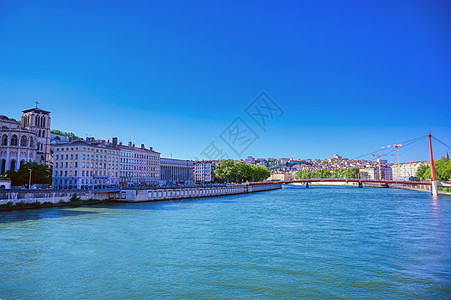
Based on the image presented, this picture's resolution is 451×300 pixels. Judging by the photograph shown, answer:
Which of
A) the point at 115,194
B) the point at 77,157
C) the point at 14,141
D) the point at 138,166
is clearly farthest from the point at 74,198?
the point at 138,166

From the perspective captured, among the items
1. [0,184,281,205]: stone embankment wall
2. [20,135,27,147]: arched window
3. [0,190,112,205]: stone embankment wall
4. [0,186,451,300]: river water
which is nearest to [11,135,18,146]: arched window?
[20,135,27,147]: arched window

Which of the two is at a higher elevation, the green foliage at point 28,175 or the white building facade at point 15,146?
the white building facade at point 15,146

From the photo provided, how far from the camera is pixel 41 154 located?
67188 mm

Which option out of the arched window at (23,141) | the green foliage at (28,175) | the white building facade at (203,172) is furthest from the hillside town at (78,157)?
the white building facade at (203,172)

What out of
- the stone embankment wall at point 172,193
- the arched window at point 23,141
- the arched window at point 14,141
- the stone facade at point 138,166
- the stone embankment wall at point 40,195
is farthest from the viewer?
the stone facade at point 138,166

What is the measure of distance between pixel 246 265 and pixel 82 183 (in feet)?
142

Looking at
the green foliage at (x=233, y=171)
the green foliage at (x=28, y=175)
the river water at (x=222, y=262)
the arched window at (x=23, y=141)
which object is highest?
the arched window at (x=23, y=141)

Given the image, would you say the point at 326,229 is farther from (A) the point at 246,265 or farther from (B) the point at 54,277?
(B) the point at 54,277

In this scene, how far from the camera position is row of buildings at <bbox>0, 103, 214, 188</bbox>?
48906mm

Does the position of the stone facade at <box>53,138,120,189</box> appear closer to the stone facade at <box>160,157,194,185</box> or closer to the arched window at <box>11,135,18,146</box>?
the arched window at <box>11,135,18,146</box>

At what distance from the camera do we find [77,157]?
48656mm

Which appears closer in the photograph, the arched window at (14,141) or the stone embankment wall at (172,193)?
the stone embankment wall at (172,193)

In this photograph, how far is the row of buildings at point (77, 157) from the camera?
48906 mm

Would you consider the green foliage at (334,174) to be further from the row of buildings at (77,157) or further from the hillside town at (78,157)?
the row of buildings at (77,157)
